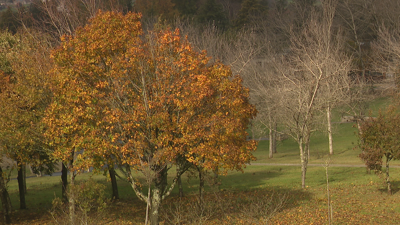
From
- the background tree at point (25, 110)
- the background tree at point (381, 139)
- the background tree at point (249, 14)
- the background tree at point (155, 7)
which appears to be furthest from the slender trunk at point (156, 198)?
the background tree at point (249, 14)

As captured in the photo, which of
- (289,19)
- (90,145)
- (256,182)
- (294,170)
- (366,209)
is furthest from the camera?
(289,19)

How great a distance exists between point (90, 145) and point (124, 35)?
419 cm

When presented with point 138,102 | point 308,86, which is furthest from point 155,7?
point 138,102

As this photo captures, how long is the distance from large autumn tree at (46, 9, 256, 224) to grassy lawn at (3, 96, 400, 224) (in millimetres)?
2139

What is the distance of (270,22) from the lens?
67938mm

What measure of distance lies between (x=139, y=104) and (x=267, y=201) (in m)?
7.42

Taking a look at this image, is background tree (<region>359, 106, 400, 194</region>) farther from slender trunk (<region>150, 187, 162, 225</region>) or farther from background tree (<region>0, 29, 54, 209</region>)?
background tree (<region>0, 29, 54, 209</region>)

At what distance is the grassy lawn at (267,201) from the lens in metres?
17.1

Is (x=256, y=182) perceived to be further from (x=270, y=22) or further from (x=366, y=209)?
(x=270, y=22)

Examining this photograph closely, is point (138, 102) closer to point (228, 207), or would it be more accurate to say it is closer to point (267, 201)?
point (228, 207)

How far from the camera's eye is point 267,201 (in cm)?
1916

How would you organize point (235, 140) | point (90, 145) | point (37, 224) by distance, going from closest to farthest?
point (90, 145) < point (235, 140) < point (37, 224)

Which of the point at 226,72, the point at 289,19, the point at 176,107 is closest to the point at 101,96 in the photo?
the point at 176,107

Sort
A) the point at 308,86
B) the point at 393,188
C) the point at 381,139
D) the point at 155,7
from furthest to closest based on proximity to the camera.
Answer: the point at 155,7
the point at 308,86
the point at 393,188
the point at 381,139
